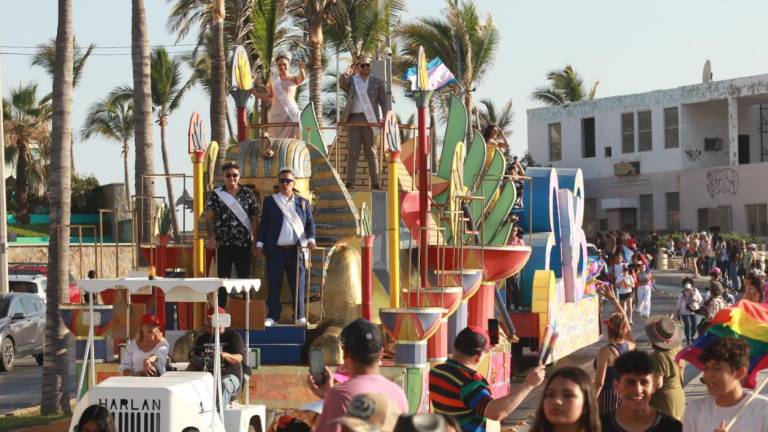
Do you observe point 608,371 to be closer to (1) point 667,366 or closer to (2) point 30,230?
(1) point 667,366

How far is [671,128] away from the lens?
58.6m

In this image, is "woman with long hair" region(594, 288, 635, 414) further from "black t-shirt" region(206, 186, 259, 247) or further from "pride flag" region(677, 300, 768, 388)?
"black t-shirt" region(206, 186, 259, 247)

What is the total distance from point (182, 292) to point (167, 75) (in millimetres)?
42704

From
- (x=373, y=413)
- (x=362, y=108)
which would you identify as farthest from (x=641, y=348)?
(x=373, y=413)

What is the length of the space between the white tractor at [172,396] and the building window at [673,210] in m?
47.2

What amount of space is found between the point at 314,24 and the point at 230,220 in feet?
65.2

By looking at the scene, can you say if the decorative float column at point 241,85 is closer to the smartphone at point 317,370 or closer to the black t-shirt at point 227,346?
the black t-shirt at point 227,346

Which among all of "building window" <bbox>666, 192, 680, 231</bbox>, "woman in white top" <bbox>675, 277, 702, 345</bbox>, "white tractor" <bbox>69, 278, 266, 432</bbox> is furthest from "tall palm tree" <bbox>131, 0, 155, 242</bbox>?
"building window" <bbox>666, 192, 680, 231</bbox>

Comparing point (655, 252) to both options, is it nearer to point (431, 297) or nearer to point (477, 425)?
point (431, 297)

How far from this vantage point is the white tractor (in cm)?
1084

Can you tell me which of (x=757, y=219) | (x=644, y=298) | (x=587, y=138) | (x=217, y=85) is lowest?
(x=644, y=298)

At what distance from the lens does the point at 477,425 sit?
7.56m

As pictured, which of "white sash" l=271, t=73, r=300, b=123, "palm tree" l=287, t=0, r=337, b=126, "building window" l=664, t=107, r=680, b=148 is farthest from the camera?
"building window" l=664, t=107, r=680, b=148

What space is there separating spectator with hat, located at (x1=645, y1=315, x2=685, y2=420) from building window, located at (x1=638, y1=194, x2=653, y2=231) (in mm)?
50186
